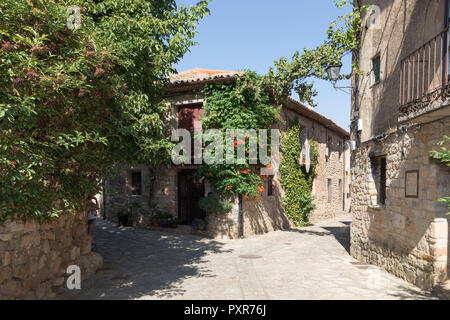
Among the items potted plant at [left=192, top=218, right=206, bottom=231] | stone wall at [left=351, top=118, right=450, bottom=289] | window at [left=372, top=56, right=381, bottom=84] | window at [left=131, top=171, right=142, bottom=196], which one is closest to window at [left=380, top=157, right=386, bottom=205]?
stone wall at [left=351, top=118, right=450, bottom=289]

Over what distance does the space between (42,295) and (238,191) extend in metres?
7.19

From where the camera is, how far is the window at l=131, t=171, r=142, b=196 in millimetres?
14777

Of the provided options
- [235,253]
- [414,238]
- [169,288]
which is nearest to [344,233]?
[235,253]

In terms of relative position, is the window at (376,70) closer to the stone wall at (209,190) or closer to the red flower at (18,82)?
the stone wall at (209,190)

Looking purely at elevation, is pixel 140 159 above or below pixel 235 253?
above

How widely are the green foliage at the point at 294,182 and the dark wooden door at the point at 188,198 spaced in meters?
3.86

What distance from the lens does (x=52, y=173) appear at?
200 inches

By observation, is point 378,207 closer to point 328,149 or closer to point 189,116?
point 189,116

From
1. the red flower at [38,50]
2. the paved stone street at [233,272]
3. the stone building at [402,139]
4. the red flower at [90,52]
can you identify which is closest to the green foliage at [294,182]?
the paved stone street at [233,272]

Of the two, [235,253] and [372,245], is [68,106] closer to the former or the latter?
[235,253]

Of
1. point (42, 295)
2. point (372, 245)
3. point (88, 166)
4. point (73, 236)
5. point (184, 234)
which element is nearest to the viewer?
→ point (42, 295)

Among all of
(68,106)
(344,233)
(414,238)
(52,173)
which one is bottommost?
(344,233)

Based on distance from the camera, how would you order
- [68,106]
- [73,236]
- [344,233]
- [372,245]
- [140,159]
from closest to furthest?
[68,106] < [73,236] < [140,159] < [372,245] < [344,233]

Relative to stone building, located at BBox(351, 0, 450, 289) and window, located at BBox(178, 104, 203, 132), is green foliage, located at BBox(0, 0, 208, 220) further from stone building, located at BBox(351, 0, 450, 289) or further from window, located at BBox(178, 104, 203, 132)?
window, located at BBox(178, 104, 203, 132)
